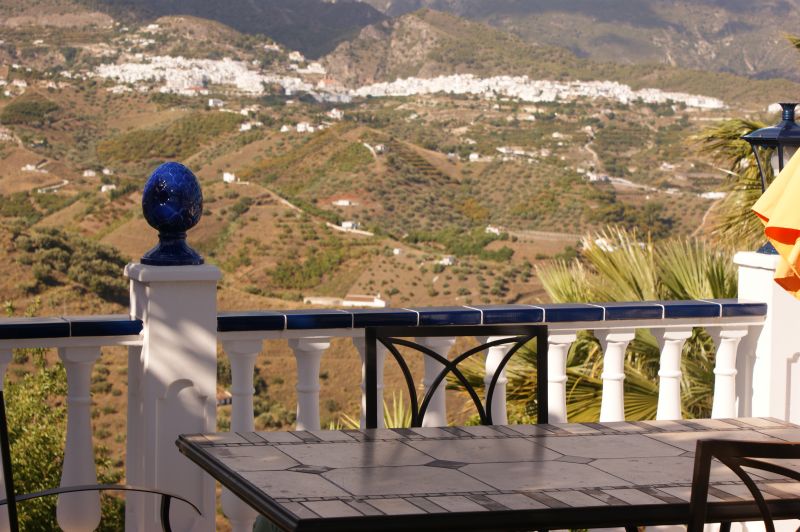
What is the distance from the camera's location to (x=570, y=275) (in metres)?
5.98

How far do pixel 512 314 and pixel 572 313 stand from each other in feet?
0.62

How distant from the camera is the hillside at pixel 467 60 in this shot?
5566 cm

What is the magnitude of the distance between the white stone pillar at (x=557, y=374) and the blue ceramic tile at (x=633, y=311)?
5.4 inches

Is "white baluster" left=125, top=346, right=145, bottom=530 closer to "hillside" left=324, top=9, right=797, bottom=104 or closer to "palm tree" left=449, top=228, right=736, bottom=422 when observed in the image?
"palm tree" left=449, top=228, right=736, bottom=422

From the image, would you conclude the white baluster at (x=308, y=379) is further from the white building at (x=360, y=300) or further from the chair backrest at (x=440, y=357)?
the white building at (x=360, y=300)

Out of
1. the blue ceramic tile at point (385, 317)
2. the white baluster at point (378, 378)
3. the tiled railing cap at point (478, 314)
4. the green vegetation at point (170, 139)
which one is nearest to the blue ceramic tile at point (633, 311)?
the tiled railing cap at point (478, 314)

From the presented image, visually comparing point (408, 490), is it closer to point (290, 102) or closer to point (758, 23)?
point (290, 102)

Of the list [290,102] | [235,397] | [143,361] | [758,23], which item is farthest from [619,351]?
[758,23]

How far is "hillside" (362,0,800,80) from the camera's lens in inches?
2972

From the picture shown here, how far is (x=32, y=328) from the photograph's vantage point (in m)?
2.60

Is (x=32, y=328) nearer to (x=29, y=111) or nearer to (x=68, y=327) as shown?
(x=68, y=327)

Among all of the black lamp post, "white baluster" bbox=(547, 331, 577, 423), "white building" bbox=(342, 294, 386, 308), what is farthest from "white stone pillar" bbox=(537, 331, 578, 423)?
"white building" bbox=(342, 294, 386, 308)

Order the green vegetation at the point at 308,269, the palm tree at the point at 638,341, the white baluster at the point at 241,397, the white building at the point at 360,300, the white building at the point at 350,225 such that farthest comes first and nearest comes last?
1. the white building at the point at 350,225
2. the green vegetation at the point at 308,269
3. the white building at the point at 360,300
4. the palm tree at the point at 638,341
5. the white baluster at the point at 241,397

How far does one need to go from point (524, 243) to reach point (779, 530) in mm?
33641
